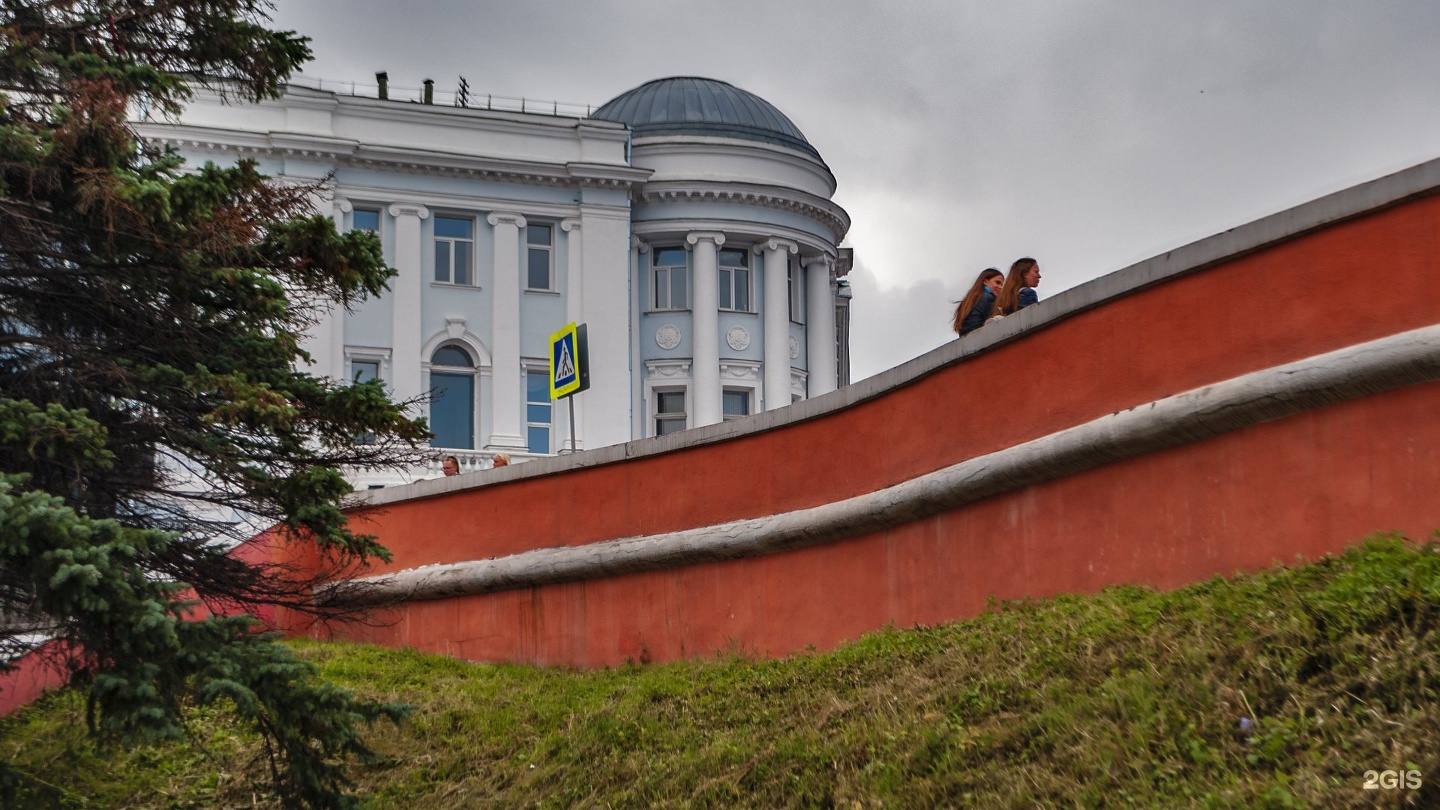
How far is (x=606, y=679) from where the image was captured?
40.3 ft

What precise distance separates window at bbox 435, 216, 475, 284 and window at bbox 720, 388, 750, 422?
598 centimetres

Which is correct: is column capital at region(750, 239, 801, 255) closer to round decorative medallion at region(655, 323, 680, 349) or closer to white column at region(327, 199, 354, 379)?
round decorative medallion at region(655, 323, 680, 349)

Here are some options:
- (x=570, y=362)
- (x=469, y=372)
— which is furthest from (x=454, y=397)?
(x=570, y=362)

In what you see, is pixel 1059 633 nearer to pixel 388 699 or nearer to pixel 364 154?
pixel 388 699

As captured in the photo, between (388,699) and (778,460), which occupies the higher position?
(778,460)

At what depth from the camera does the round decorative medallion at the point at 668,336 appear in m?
32.7

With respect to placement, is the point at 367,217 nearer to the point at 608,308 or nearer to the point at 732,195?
the point at 608,308

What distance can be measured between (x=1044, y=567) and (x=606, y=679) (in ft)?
14.4

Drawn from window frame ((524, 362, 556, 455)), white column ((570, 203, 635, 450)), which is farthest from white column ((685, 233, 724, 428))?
window frame ((524, 362, 556, 455))

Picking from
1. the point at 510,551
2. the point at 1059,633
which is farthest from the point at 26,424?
the point at 510,551

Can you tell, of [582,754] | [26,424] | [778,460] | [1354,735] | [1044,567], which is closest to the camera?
[1354,735]

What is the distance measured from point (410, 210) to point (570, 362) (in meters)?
15.3

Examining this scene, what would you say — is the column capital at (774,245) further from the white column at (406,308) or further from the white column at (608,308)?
the white column at (406,308)

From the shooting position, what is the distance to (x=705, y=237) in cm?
3247
